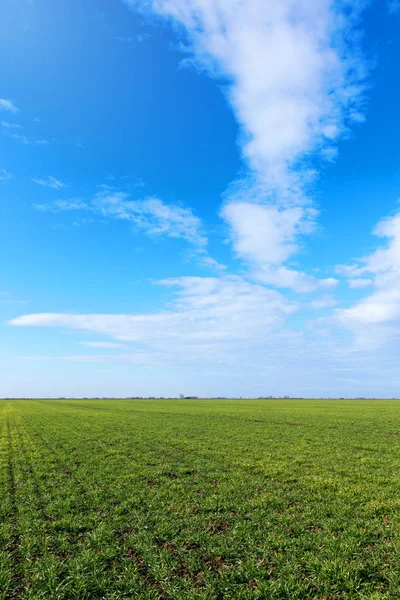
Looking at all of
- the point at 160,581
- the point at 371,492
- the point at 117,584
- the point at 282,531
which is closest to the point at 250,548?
the point at 282,531

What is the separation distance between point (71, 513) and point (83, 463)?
30.2 ft

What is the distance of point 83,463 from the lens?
68.0 feet

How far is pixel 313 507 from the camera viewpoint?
40.7 feet

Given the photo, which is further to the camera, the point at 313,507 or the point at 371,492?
the point at 371,492

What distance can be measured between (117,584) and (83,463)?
14406 mm

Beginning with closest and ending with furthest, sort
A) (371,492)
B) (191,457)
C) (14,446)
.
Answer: (371,492) < (191,457) < (14,446)

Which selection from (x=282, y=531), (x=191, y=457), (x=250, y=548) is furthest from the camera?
(x=191, y=457)

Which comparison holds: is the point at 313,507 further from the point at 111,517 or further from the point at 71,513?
the point at 71,513

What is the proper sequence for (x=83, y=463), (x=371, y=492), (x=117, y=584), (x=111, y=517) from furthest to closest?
(x=83, y=463), (x=371, y=492), (x=111, y=517), (x=117, y=584)

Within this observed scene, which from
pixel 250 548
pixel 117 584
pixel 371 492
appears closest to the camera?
pixel 117 584

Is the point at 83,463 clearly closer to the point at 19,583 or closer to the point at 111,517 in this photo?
the point at 111,517

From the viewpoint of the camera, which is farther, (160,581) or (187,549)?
(187,549)

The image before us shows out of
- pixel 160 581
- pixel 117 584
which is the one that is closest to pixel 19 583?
pixel 117 584

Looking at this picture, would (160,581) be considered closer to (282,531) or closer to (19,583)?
(19,583)
